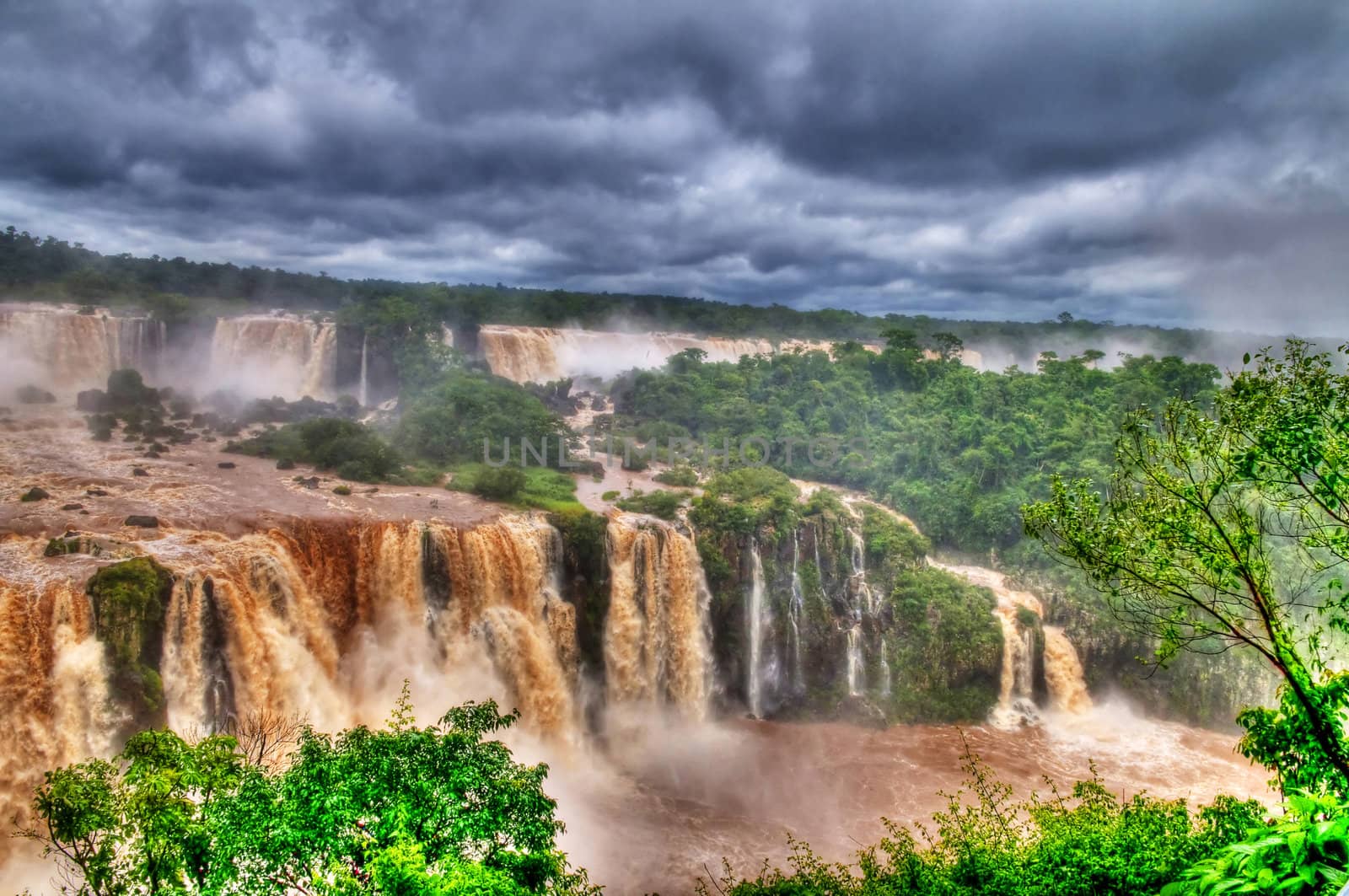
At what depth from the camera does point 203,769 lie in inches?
346

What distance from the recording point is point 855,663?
2528 cm

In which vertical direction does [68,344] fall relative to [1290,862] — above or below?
above

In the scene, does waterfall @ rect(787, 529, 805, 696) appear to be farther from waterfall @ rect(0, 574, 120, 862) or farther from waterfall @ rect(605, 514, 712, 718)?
waterfall @ rect(0, 574, 120, 862)

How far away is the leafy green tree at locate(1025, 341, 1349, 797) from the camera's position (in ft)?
21.0

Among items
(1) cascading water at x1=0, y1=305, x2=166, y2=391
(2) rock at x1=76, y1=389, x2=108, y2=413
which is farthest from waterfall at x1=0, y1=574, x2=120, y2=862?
(1) cascading water at x1=0, y1=305, x2=166, y2=391

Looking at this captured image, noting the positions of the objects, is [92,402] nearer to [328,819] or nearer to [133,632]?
[133,632]

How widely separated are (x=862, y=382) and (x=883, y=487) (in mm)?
9381

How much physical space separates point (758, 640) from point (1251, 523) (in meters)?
18.9

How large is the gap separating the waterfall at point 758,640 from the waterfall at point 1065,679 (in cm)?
878

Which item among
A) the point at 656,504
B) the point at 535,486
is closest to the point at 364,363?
the point at 535,486

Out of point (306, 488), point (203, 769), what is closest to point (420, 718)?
point (306, 488)

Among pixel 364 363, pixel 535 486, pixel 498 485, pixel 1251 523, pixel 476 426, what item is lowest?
pixel 535 486

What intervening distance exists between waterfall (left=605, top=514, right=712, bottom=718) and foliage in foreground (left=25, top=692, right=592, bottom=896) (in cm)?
1386

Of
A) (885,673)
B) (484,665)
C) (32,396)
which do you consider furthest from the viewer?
(32,396)
